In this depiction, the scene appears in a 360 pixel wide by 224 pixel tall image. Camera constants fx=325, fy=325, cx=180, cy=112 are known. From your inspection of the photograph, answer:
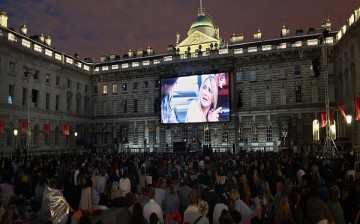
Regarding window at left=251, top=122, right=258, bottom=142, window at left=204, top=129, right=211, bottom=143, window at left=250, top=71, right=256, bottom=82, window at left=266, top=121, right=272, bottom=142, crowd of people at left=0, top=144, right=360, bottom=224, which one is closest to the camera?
crowd of people at left=0, top=144, right=360, bottom=224

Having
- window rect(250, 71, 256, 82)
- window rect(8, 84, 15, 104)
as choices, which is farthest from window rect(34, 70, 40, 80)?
window rect(250, 71, 256, 82)

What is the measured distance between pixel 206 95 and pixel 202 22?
19.1 meters

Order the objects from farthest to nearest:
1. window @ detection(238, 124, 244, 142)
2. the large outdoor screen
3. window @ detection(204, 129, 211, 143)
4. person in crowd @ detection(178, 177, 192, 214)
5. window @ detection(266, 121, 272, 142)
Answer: window @ detection(204, 129, 211, 143)
window @ detection(238, 124, 244, 142)
window @ detection(266, 121, 272, 142)
the large outdoor screen
person in crowd @ detection(178, 177, 192, 214)

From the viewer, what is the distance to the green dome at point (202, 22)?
201 ft

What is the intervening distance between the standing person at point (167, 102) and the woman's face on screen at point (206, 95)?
5177 mm

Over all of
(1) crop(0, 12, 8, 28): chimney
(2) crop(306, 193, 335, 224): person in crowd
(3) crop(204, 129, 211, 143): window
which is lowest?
(2) crop(306, 193, 335, 224): person in crowd

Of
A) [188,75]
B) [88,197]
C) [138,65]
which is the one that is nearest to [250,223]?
[88,197]

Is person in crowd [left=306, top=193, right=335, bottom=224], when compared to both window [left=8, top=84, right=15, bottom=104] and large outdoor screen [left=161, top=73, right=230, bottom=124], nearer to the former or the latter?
large outdoor screen [left=161, top=73, right=230, bottom=124]

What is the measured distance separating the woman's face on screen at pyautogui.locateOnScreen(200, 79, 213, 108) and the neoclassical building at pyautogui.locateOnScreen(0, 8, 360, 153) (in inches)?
143

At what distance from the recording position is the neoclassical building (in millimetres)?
42469

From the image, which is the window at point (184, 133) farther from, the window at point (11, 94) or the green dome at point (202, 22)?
the window at point (11, 94)

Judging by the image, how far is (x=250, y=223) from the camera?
8.14 metres

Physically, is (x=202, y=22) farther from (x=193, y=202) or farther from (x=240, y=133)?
(x=193, y=202)

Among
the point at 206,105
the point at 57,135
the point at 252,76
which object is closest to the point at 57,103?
the point at 57,135
